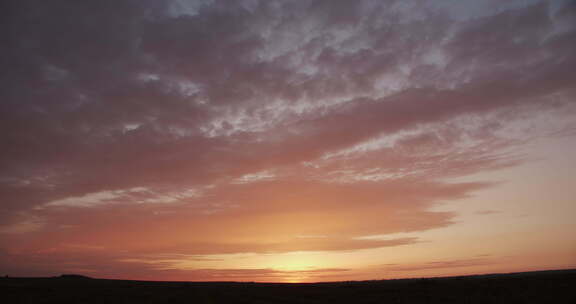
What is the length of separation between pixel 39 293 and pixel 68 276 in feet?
126

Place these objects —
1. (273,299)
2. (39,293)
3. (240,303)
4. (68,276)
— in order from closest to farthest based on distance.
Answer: (240,303)
(273,299)
(39,293)
(68,276)

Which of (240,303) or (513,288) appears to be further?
(513,288)

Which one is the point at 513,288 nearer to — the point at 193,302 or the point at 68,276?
the point at 193,302

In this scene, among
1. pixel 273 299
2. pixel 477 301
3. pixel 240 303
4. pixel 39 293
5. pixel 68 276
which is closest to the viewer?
pixel 477 301

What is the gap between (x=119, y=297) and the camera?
40531 mm

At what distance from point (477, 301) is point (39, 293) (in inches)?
1740

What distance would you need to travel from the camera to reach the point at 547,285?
41750 millimetres

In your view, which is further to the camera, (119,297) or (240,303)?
(119,297)

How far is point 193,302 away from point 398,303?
1850 centimetres

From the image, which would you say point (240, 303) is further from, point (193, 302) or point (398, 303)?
point (398, 303)

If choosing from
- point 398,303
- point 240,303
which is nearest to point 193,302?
point 240,303

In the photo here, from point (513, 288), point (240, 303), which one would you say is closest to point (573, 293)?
point (513, 288)

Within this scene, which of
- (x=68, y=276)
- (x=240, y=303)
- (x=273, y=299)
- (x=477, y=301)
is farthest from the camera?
(x=68, y=276)

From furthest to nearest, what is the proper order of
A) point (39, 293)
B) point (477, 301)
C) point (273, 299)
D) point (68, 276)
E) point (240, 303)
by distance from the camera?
point (68, 276)
point (39, 293)
point (273, 299)
point (240, 303)
point (477, 301)
